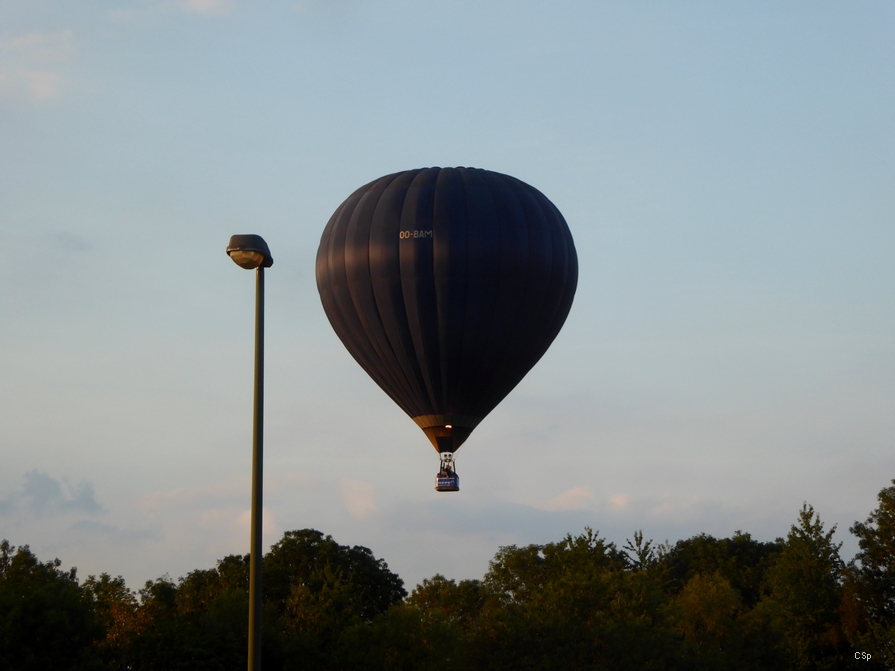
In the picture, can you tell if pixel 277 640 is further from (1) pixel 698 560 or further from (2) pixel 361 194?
(1) pixel 698 560

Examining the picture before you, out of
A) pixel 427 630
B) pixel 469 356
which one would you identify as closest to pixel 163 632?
pixel 427 630

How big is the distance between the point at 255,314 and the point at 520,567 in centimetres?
7426

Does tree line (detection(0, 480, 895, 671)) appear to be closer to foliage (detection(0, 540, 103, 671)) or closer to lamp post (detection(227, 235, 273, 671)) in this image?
foliage (detection(0, 540, 103, 671))

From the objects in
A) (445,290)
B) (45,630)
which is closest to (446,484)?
(445,290)

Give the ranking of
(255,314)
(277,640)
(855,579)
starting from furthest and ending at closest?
(855,579), (277,640), (255,314)

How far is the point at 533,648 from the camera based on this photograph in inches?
2104

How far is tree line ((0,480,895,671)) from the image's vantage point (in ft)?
165

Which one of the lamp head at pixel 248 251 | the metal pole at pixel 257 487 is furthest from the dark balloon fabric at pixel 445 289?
the lamp head at pixel 248 251

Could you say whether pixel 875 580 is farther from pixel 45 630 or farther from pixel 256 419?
pixel 256 419

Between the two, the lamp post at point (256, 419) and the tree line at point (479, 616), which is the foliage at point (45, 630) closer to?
the tree line at point (479, 616)

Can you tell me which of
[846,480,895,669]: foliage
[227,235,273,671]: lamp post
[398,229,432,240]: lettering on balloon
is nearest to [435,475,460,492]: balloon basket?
[398,229,432,240]: lettering on balloon

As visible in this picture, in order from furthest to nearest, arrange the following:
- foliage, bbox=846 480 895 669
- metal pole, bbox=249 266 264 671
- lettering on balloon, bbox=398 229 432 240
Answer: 1. foliage, bbox=846 480 895 669
2. lettering on balloon, bbox=398 229 432 240
3. metal pole, bbox=249 266 264 671

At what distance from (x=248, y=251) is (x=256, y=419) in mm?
2815

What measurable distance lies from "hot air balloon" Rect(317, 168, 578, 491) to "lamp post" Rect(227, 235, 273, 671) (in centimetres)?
2342
